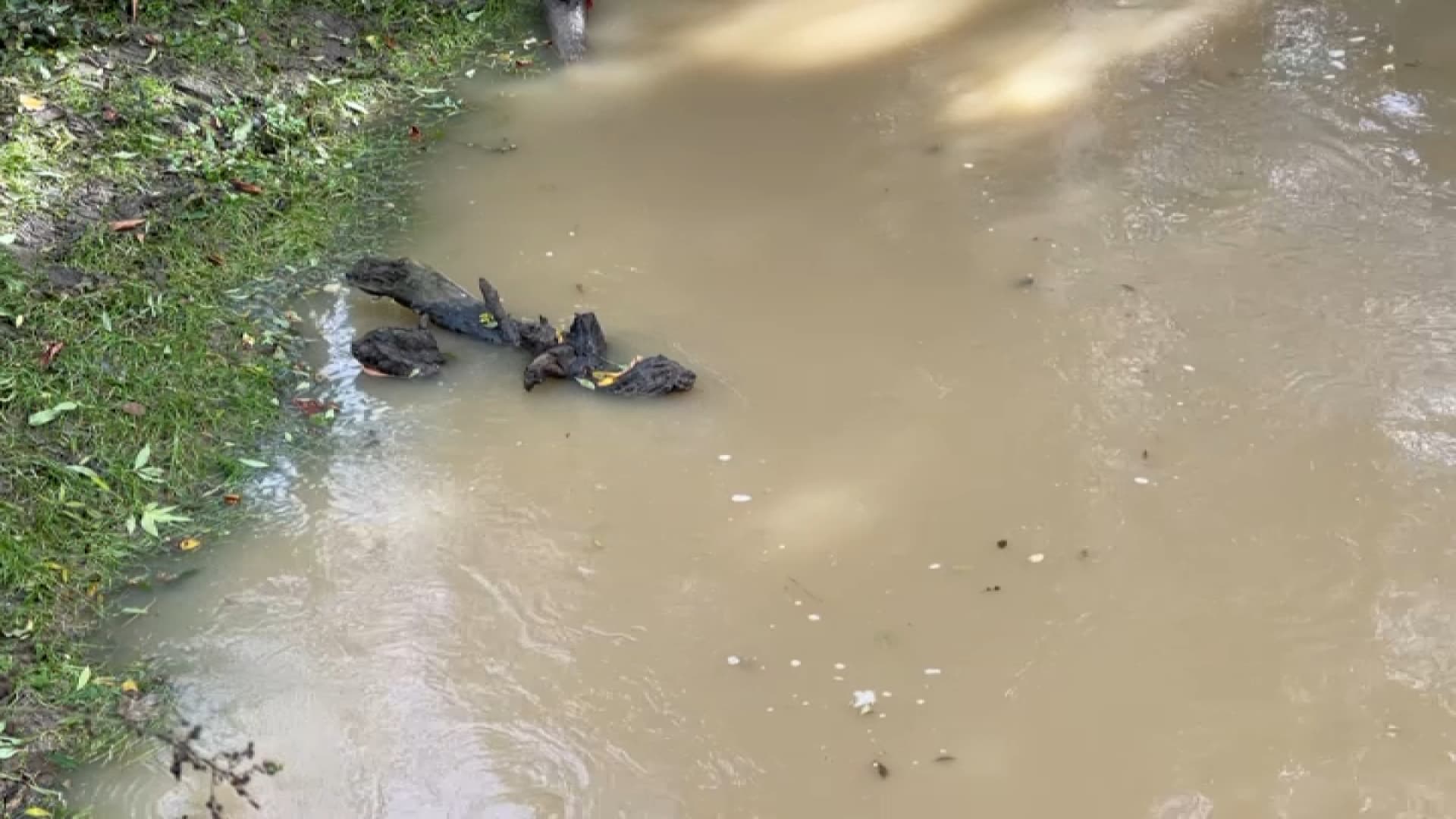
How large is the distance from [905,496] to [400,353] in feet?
5.44

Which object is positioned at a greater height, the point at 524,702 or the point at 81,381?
the point at 81,381

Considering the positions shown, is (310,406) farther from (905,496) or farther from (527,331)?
(905,496)

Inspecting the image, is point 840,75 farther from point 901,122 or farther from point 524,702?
point 524,702

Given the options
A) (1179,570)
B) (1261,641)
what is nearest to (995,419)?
(1179,570)

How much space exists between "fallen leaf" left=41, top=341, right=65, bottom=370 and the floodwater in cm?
82

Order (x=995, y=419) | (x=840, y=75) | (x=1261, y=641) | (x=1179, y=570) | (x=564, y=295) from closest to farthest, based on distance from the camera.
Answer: (x=1261, y=641), (x=1179, y=570), (x=995, y=419), (x=564, y=295), (x=840, y=75)

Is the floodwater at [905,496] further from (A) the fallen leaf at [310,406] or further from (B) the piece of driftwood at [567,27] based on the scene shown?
(B) the piece of driftwood at [567,27]

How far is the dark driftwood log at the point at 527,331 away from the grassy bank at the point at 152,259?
37cm

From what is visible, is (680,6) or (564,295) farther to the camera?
(680,6)

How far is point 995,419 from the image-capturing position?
3.55 metres

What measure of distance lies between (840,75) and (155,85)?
2.95m

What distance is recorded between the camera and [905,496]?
10.9 feet

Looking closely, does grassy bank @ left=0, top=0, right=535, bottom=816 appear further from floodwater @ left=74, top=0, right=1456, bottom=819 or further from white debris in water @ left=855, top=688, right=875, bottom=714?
white debris in water @ left=855, top=688, right=875, bottom=714

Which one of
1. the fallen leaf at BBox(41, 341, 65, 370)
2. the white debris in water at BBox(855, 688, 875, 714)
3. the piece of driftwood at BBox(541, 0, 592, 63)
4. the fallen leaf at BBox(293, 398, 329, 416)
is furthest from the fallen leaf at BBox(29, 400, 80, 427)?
the piece of driftwood at BBox(541, 0, 592, 63)
